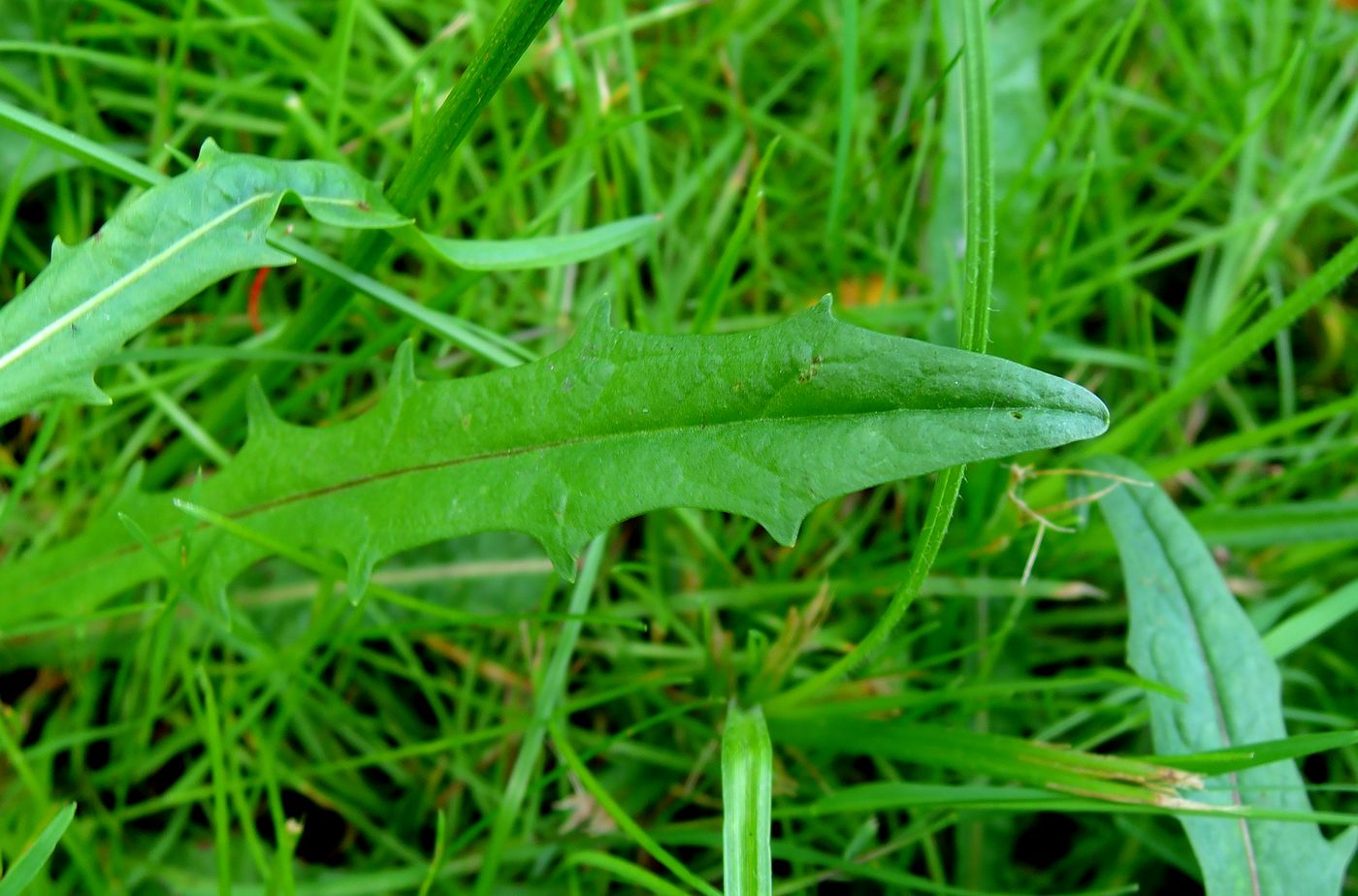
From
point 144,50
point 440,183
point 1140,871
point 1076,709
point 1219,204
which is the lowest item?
point 1140,871

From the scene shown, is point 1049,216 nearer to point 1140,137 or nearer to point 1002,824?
point 1140,137

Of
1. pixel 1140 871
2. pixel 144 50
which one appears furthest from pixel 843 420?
pixel 144 50

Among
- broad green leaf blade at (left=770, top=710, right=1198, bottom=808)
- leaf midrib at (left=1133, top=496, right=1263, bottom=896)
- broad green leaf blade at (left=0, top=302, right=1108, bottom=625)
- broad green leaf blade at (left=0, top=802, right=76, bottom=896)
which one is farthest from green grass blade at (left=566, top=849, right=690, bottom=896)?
leaf midrib at (left=1133, top=496, right=1263, bottom=896)

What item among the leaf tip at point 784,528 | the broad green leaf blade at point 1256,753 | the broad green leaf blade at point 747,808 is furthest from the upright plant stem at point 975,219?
the broad green leaf blade at point 1256,753

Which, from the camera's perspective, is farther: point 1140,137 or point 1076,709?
point 1140,137

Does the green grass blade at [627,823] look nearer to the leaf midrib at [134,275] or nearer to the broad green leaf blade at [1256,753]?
the broad green leaf blade at [1256,753]

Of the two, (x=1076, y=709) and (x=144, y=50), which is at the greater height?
(x=144, y=50)

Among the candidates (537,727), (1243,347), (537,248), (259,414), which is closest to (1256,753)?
(1243,347)
